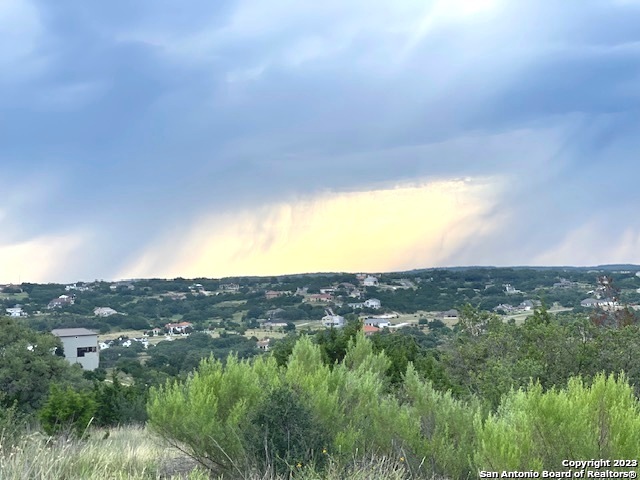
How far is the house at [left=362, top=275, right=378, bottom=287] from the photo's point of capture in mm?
89531

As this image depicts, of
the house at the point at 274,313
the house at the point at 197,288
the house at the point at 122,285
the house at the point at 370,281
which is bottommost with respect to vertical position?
the house at the point at 274,313

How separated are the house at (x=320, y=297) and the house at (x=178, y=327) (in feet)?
56.6

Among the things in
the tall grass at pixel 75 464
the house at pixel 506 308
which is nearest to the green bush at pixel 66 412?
the tall grass at pixel 75 464

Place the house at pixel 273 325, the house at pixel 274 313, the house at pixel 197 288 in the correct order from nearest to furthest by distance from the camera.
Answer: the house at pixel 273 325 < the house at pixel 274 313 < the house at pixel 197 288

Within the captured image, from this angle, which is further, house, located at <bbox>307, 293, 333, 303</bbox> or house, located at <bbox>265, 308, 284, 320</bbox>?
house, located at <bbox>307, 293, 333, 303</bbox>

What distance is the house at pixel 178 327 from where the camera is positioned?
6569cm

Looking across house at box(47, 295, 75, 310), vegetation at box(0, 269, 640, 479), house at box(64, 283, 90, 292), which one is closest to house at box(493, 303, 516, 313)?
vegetation at box(0, 269, 640, 479)

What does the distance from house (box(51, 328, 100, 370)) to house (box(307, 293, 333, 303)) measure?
3115cm

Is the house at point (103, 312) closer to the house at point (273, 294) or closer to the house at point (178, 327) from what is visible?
the house at point (178, 327)

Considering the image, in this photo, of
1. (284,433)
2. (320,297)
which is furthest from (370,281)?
(284,433)

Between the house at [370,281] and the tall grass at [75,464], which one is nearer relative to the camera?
the tall grass at [75,464]

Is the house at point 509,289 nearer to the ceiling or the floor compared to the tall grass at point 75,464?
nearer to the floor

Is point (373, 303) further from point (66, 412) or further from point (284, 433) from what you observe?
point (284, 433)

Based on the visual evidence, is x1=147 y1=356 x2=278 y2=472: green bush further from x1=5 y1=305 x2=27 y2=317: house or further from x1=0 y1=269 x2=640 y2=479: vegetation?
x1=5 y1=305 x2=27 y2=317: house
